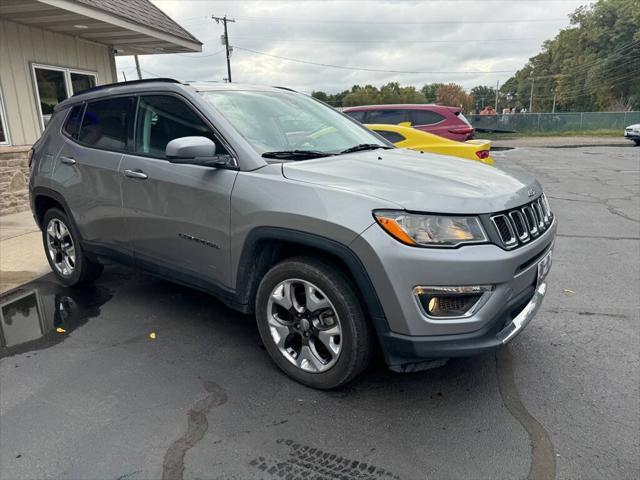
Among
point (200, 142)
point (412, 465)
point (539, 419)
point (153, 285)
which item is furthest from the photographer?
point (153, 285)

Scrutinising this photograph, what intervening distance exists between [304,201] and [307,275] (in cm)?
42

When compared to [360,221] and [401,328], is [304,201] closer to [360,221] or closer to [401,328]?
[360,221]

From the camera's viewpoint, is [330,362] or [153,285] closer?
[330,362]

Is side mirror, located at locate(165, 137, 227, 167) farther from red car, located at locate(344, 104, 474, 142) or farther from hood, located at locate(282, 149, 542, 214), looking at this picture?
red car, located at locate(344, 104, 474, 142)

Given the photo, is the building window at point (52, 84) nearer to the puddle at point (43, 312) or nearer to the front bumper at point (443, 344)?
the puddle at point (43, 312)

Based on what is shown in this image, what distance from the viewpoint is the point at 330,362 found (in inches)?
112

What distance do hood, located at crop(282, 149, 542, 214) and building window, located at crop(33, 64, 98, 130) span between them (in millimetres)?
7926

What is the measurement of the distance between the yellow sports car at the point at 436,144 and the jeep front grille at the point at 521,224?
4060 millimetres

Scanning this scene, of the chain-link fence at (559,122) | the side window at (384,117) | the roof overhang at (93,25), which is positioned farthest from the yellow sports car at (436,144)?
the chain-link fence at (559,122)

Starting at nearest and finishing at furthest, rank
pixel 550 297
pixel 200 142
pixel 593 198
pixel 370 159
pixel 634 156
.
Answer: pixel 200 142
pixel 370 159
pixel 550 297
pixel 593 198
pixel 634 156

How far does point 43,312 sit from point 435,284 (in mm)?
3535

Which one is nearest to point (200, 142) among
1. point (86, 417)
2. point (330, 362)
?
point (330, 362)

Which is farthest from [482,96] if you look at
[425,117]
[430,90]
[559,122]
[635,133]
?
[425,117]

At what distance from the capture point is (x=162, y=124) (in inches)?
143
